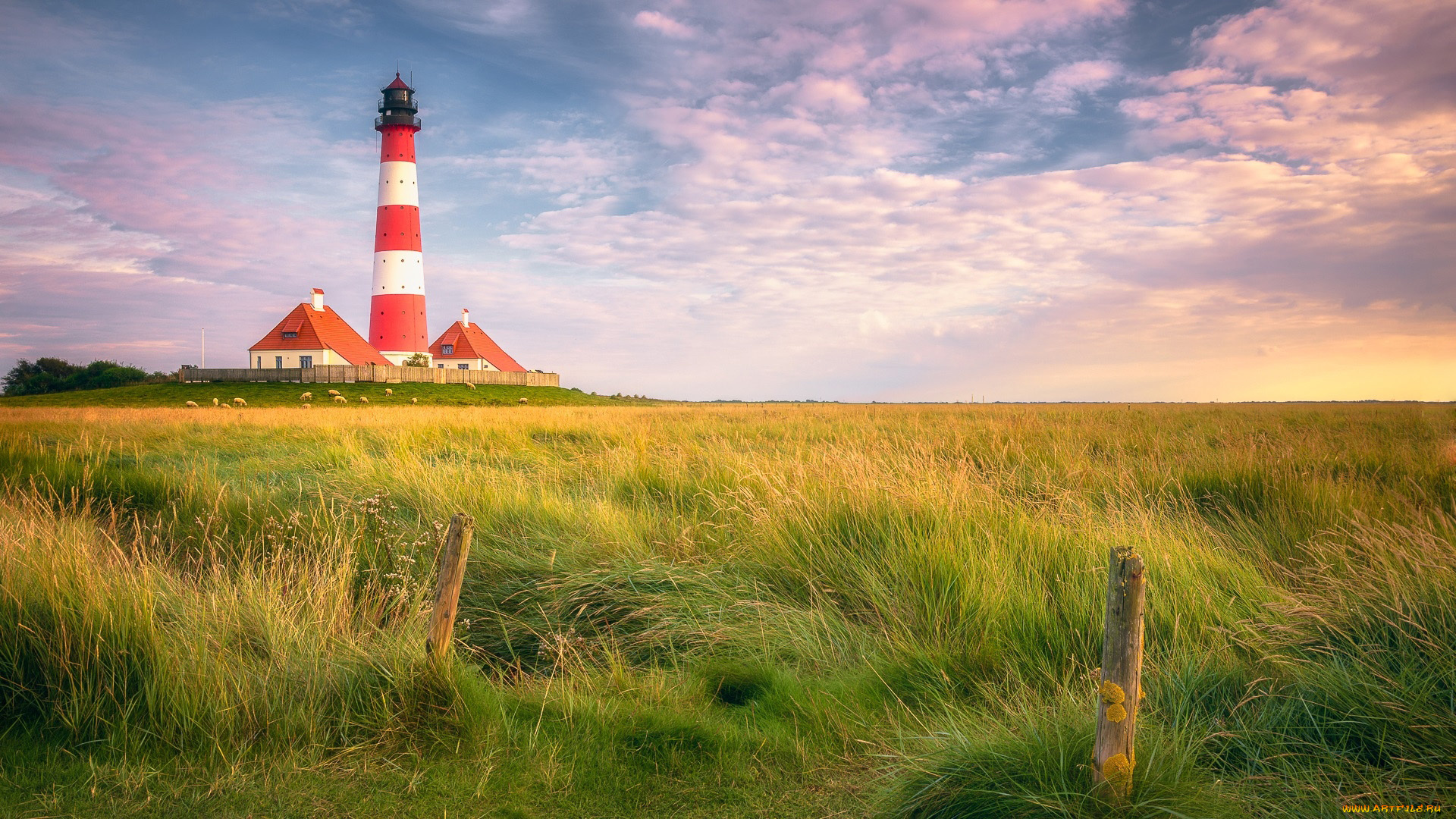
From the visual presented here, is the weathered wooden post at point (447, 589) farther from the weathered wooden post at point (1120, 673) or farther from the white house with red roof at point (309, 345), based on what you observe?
the white house with red roof at point (309, 345)

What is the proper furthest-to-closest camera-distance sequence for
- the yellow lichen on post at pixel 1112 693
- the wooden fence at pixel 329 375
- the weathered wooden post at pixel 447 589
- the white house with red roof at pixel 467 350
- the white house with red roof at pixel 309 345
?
the white house with red roof at pixel 467 350 < the white house with red roof at pixel 309 345 < the wooden fence at pixel 329 375 < the weathered wooden post at pixel 447 589 < the yellow lichen on post at pixel 1112 693

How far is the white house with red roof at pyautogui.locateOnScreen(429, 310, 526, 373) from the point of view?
56719 millimetres

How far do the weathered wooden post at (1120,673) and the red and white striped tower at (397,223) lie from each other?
4912 centimetres

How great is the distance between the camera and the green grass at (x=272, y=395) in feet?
113

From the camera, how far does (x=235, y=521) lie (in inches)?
275

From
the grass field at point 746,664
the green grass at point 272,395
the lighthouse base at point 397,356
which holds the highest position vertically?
the lighthouse base at point 397,356

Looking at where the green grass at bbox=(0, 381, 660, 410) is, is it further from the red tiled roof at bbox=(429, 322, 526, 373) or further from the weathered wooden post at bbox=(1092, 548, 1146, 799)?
the weathered wooden post at bbox=(1092, 548, 1146, 799)

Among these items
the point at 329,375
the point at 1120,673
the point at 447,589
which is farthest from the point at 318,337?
the point at 1120,673

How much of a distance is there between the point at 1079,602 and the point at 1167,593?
641 mm

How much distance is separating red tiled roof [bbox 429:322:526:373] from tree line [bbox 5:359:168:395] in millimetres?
17820

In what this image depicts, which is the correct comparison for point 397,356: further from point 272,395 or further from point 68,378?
point 68,378

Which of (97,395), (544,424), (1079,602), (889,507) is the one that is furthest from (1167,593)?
(97,395)

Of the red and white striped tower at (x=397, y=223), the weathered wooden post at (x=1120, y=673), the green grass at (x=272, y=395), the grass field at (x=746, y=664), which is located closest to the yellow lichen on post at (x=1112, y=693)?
the weathered wooden post at (x=1120, y=673)

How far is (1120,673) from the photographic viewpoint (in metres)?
2.14
